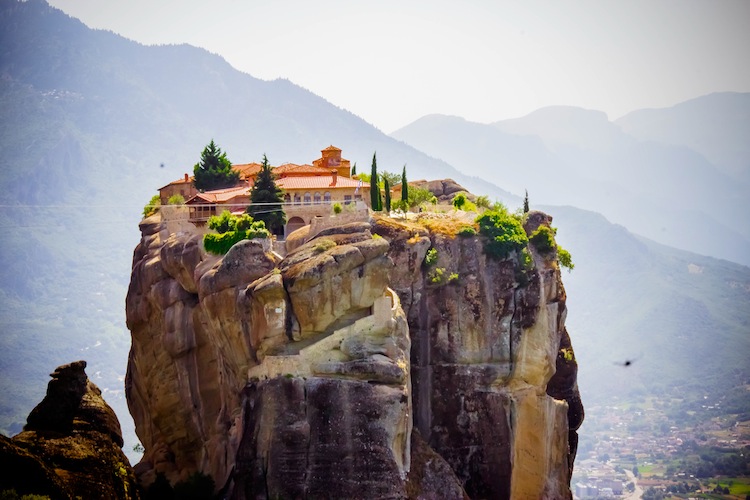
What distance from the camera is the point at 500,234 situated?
78.1 meters

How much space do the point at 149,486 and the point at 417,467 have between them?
56.7 feet

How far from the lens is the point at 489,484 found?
7338 centimetres

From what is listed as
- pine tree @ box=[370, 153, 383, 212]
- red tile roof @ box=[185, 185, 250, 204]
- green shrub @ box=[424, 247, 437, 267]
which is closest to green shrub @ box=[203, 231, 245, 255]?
red tile roof @ box=[185, 185, 250, 204]

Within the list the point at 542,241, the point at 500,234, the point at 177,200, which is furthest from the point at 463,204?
the point at 177,200

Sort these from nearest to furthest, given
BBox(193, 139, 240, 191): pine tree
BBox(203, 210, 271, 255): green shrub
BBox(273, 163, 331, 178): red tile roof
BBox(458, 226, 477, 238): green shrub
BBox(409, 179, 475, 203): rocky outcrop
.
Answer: BBox(203, 210, 271, 255): green shrub < BBox(458, 226, 477, 238): green shrub < BBox(273, 163, 331, 178): red tile roof < BBox(193, 139, 240, 191): pine tree < BBox(409, 179, 475, 203): rocky outcrop

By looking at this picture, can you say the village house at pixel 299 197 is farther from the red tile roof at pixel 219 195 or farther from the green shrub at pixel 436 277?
the green shrub at pixel 436 277

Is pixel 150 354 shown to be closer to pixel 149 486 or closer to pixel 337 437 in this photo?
pixel 149 486

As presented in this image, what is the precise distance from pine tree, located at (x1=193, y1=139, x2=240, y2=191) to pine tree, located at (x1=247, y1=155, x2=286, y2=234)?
10160 millimetres

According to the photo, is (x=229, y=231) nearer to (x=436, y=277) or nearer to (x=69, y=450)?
(x=436, y=277)

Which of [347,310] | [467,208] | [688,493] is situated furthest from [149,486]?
[688,493]

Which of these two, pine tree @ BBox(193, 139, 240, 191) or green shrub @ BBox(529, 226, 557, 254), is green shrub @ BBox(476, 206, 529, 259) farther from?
pine tree @ BBox(193, 139, 240, 191)

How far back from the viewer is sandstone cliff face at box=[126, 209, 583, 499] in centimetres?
6481

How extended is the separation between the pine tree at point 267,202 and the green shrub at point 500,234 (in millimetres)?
13276

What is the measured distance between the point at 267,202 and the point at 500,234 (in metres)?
15.6
